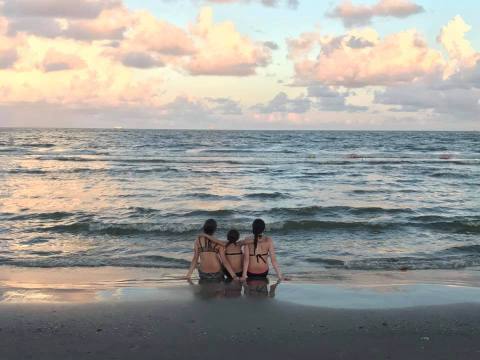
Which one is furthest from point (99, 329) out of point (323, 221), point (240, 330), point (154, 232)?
point (323, 221)

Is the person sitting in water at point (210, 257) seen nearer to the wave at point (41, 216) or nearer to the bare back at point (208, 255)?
the bare back at point (208, 255)

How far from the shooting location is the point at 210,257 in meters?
8.13

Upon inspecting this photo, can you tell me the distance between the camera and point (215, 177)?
27.2 meters

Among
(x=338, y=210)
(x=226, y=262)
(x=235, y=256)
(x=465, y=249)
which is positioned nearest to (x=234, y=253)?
(x=235, y=256)

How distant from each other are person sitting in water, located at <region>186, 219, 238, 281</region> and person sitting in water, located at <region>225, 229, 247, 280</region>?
2.9 inches

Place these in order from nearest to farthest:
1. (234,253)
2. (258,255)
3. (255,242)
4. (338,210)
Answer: (255,242)
(258,255)
(234,253)
(338,210)

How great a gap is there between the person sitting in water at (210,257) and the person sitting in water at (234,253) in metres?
0.07

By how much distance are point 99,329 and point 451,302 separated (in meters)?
4.61

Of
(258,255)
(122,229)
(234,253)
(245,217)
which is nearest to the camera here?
(258,255)

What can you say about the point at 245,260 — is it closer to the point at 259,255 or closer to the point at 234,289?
the point at 259,255

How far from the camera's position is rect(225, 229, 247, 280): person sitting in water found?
8047 mm

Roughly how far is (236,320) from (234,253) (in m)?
2.16

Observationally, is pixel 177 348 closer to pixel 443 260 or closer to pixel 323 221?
pixel 443 260

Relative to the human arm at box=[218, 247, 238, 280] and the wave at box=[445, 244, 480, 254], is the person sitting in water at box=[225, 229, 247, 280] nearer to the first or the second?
the human arm at box=[218, 247, 238, 280]
